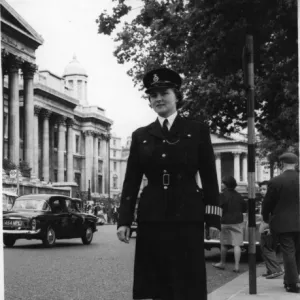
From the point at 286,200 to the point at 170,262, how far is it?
372 centimetres

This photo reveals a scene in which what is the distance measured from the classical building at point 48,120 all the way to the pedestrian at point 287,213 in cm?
2882

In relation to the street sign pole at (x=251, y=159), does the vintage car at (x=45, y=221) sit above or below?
below

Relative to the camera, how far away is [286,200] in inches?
318

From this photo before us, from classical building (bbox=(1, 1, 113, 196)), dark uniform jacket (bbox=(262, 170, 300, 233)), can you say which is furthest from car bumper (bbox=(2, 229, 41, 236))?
classical building (bbox=(1, 1, 113, 196))

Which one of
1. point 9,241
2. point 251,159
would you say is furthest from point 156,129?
point 9,241

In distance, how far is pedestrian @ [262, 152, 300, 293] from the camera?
805 centimetres

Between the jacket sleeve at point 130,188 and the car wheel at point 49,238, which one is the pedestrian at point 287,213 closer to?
the jacket sleeve at point 130,188

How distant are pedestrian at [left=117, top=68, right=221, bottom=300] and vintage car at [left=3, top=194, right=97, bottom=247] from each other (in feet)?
46.2

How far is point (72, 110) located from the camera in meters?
79.3

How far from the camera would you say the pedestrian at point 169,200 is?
465 cm

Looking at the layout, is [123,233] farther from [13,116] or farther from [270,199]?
[13,116]

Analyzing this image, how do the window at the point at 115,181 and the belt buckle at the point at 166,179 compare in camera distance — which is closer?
the belt buckle at the point at 166,179

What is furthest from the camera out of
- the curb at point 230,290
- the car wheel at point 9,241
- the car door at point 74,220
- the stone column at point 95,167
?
the stone column at point 95,167

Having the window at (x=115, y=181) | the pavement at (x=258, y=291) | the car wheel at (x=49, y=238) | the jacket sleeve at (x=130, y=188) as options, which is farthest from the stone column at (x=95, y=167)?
the jacket sleeve at (x=130, y=188)
